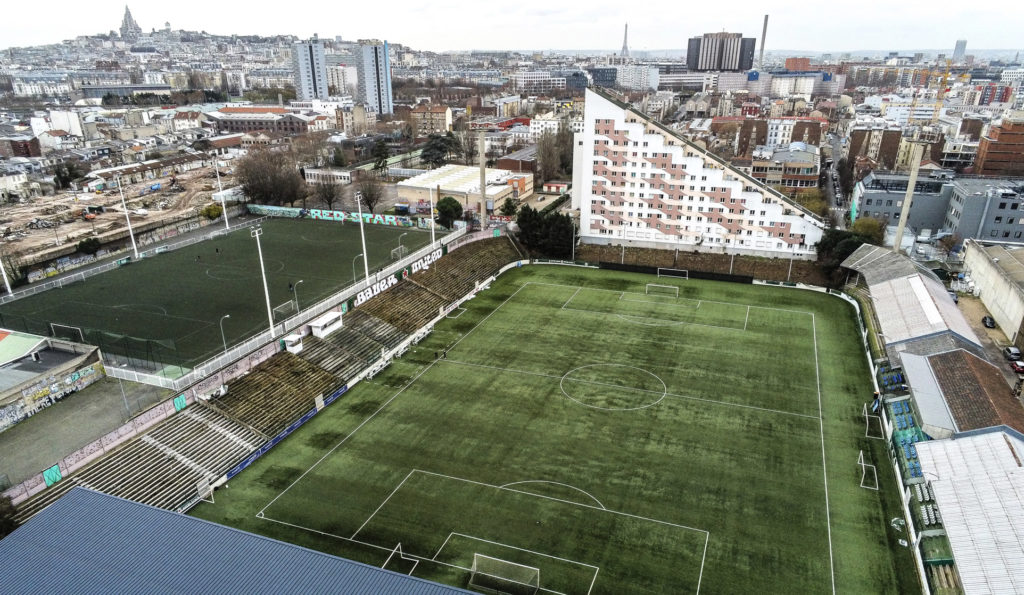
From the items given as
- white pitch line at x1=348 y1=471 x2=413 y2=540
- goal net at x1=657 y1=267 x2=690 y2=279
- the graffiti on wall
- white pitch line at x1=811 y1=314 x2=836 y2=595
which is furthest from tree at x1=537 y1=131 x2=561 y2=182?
white pitch line at x1=348 y1=471 x2=413 y2=540

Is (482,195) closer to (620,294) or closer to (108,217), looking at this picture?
(620,294)

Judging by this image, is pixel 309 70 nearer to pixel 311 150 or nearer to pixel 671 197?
pixel 311 150

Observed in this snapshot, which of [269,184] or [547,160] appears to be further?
[547,160]

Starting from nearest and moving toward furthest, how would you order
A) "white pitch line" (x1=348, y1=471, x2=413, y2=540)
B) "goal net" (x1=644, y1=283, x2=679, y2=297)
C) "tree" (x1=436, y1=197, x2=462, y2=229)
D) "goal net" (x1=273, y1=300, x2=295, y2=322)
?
1. "white pitch line" (x1=348, y1=471, x2=413, y2=540)
2. "goal net" (x1=273, y1=300, x2=295, y2=322)
3. "goal net" (x1=644, y1=283, x2=679, y2=297)
4. "tree" (x1=436, y1=197, x2=462, y2=229)

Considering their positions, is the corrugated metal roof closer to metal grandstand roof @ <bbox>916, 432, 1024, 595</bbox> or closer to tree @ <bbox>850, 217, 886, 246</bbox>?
metal grandstand roof @ <bbox>916, 432, 1024, 595</bbox>

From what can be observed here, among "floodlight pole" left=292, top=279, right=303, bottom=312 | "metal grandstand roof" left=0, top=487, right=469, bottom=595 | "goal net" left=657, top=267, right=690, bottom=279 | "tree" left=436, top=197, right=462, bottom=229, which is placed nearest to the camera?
"metal grandstand roof" left=0, top=487, right=469, bottom=595

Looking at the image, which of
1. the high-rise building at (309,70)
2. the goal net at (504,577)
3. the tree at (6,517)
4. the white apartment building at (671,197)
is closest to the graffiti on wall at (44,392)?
the tree at (6,517)

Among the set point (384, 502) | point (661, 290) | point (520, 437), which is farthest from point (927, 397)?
point (384, 502)

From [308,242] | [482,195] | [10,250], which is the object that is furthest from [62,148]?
[482,195]
